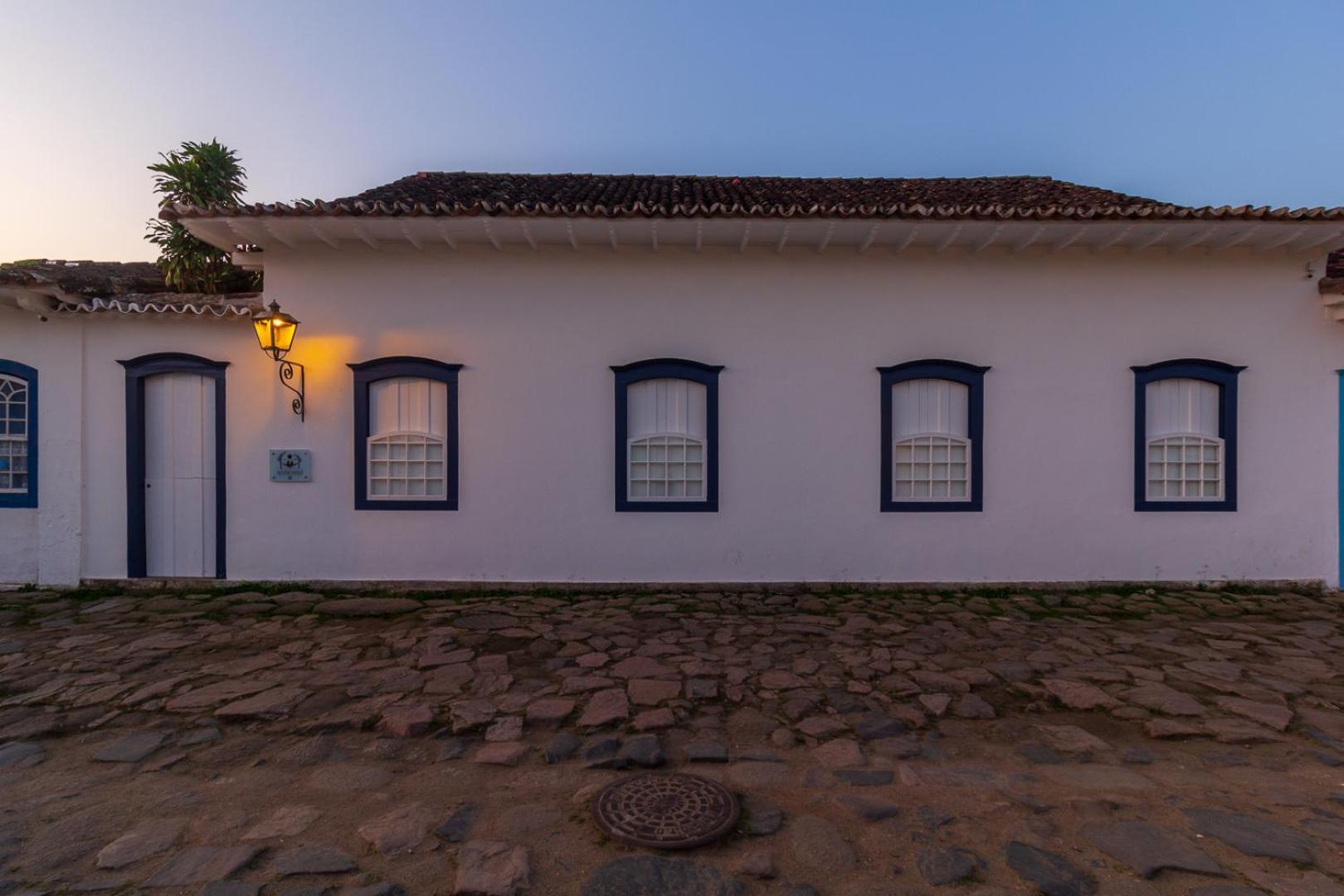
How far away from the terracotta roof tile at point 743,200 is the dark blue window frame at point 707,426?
165cm

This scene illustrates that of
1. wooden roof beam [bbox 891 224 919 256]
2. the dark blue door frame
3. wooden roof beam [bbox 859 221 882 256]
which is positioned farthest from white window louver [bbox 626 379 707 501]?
the dark blue door frame

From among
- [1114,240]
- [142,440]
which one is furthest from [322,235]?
[1114,240]

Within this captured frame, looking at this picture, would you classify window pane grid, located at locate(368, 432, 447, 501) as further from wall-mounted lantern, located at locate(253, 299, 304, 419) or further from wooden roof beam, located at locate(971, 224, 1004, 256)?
wooden roof beam, located at locate(971, 224, 1004, 256)

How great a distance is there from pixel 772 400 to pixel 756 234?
177 centimetres

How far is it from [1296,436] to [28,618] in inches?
518

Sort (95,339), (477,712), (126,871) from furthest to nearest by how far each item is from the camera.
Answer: (95,339)
(477,712)
(126,871)

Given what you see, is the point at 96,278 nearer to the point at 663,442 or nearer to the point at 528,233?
the point at 528,233

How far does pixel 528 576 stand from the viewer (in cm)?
754

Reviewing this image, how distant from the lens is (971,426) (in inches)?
298

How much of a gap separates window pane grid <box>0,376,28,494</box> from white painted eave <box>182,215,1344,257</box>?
8.85 ft

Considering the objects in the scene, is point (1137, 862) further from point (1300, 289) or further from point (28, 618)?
point (28, 618)

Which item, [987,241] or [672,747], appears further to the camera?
[987,241]

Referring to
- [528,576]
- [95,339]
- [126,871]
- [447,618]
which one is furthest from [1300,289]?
[95,339]

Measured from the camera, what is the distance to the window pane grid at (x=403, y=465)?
7578 mm
